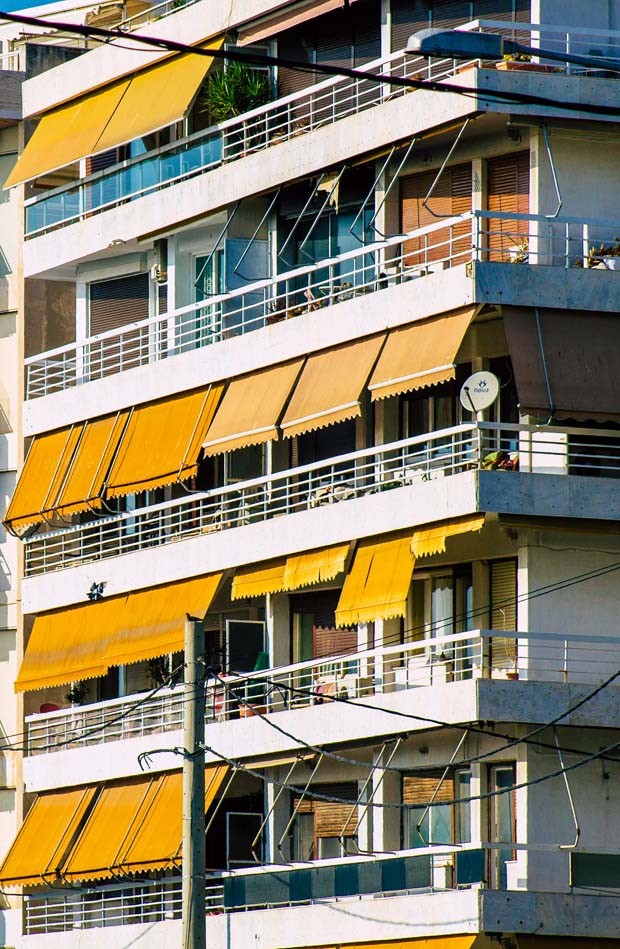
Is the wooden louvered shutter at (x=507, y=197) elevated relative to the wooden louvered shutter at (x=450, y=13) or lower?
lower

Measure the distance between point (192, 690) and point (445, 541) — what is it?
5.05m

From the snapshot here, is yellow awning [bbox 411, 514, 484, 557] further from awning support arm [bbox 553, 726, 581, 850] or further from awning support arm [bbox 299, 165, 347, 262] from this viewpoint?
awning support arm [bbox 299, 165, 347, 262]

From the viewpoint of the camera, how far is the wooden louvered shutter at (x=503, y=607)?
1271 inches

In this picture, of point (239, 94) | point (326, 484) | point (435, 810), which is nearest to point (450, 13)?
point (239, 94)

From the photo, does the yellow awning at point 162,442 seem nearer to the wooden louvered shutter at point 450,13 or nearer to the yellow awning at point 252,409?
the yellow awning at point 252,409

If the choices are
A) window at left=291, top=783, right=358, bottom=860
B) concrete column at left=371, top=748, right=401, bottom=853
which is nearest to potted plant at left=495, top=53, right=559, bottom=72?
concrete column at left=371, top=748, right=401, bottom=853

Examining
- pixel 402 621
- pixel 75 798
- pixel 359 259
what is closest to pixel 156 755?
pixel 75 798

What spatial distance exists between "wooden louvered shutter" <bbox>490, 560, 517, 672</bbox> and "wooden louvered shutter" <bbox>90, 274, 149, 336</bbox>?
1031 centimetres

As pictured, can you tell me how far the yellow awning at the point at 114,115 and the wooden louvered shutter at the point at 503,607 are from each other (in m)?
9.52

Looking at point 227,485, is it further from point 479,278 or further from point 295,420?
point 479,278

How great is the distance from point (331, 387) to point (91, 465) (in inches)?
267

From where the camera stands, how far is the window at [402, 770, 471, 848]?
32500 mm

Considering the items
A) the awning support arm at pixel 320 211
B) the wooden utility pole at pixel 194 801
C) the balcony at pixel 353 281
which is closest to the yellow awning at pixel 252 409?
the balcony at pixel 353 281

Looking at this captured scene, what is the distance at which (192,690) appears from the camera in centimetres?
2880
